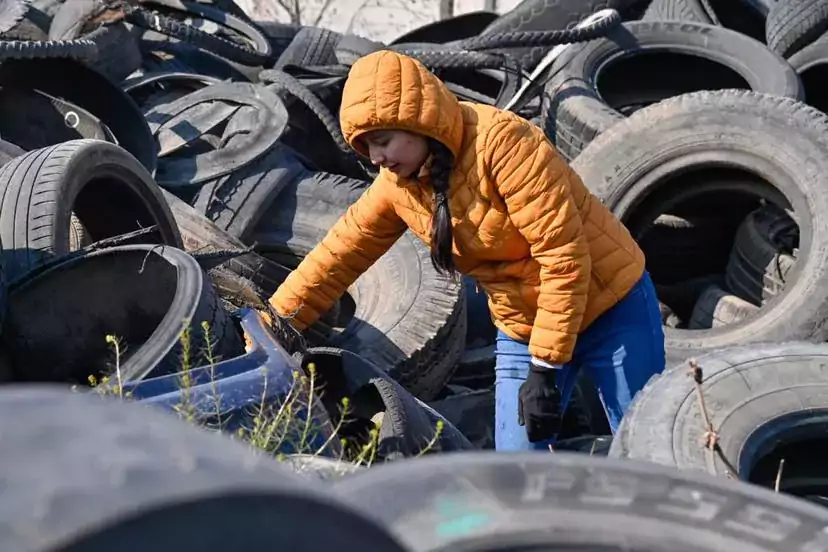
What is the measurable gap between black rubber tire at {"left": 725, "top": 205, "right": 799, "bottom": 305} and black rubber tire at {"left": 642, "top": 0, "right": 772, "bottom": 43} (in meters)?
1.97

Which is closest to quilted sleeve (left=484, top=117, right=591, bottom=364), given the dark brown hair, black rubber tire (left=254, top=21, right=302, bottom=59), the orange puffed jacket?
the orange puffed jacket

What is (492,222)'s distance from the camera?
289 centimetres

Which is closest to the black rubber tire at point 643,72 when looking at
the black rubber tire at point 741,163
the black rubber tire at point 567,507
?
the black rubber tire at point 741,163

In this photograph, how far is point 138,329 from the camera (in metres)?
3.63

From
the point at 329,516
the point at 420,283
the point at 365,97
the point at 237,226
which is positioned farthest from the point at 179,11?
the point at 329,516

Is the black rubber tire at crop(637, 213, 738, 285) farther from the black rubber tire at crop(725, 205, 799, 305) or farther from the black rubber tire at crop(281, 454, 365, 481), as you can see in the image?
the black rubber tire at crop(281, 454, 365, 481)

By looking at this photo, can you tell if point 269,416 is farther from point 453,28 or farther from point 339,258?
point 453,28

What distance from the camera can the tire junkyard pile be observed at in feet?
3.17

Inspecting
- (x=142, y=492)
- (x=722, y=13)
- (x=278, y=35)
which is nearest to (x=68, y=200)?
(x=142, y=492)

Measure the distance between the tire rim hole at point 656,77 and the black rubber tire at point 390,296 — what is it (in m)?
1.85

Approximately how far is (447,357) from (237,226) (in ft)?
4.30

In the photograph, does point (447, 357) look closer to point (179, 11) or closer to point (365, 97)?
point (365, 97)

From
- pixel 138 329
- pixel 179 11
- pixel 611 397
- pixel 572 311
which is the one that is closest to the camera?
pixel 572 311

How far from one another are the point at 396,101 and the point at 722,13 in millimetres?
5332
